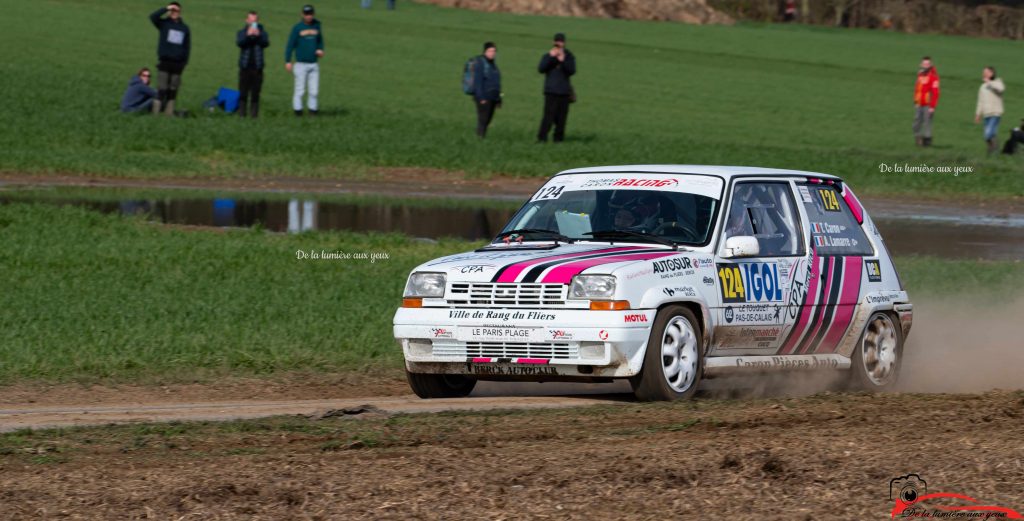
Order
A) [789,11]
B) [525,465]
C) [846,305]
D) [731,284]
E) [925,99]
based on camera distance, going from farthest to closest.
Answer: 1. [789,11]
2. [925,99]
3. [846,305]
4. [731,284]
5. [525,465]

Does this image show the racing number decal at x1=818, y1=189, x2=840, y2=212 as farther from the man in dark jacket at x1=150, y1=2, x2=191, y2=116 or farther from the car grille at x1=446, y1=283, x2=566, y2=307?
the man in dark jacket at x1=150, y1=2, x2=191, y2=116

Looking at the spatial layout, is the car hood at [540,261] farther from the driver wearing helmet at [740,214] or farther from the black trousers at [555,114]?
the black trousers at [555,114]

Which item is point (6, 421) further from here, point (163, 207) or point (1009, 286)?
point (163, 207)

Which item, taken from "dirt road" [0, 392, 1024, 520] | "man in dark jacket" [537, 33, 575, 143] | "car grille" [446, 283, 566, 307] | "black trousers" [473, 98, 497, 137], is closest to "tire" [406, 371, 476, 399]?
"car grille" [446, 283, 566, 307]

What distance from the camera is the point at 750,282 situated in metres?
10.5

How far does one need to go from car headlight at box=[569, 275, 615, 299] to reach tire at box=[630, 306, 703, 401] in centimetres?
Answer: 37

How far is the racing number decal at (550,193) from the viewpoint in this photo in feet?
35.9

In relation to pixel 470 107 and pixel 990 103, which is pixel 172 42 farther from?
pixel 990 103

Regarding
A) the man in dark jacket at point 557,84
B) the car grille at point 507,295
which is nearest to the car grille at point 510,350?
the car grille at point 507,295

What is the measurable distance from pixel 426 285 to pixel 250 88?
23890 millimetres

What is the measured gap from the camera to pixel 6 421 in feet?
28.2

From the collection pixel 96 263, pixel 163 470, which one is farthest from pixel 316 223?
pixel 163 470

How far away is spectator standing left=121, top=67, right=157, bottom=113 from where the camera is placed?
108 ft

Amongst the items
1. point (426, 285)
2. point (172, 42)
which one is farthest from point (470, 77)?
point (426, 285)
